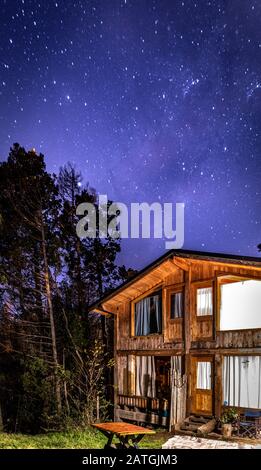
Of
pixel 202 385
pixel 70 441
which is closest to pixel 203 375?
pixel 202 385

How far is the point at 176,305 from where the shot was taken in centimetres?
1930

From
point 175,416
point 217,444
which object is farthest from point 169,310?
point 217,444

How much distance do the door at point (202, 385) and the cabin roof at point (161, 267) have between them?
3358 millimetres

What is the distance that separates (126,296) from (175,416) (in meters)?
5.25

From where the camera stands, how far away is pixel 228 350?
1686 cm

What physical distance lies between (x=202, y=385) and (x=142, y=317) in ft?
13.6

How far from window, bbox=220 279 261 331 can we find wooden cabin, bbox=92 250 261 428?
0.03m

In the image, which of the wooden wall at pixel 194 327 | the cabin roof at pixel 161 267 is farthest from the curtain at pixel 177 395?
the cabin roof at pixel 161 267

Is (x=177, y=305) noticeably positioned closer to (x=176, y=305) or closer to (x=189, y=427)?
(x=176, y=305)

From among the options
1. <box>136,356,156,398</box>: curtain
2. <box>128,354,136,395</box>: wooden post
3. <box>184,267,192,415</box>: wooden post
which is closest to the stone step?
<box>184,267,192,415</box>: wooden post

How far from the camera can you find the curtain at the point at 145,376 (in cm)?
2025

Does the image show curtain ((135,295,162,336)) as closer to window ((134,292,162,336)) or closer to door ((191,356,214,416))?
window ((134,292,162,336))

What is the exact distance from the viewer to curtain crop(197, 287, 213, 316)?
17.9m
